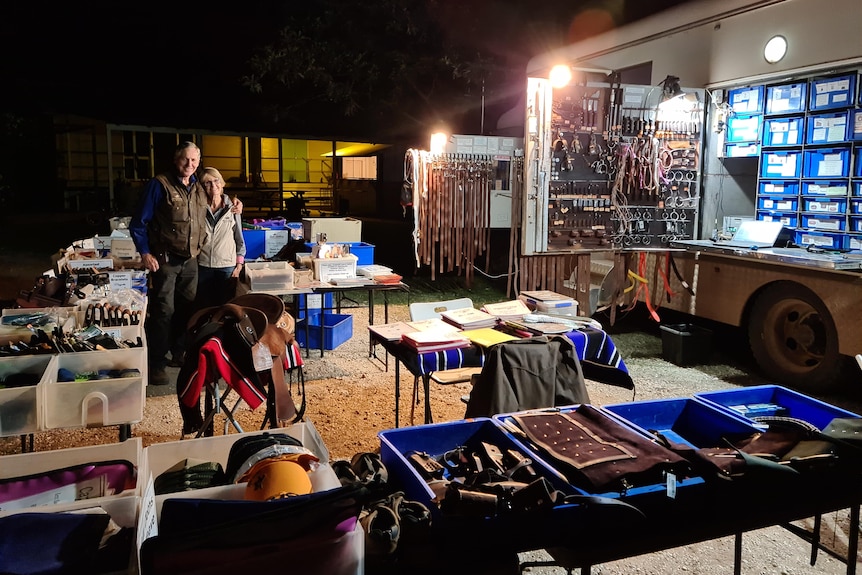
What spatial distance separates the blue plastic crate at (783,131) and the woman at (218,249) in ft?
20.0

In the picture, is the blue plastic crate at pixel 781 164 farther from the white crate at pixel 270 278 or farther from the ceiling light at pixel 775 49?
the white crate at pixel 270 278

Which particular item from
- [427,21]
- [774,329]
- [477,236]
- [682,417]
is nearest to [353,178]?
[427,21]

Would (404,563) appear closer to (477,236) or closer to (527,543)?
(527,543)

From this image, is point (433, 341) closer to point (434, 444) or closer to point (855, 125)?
point (434, 444)

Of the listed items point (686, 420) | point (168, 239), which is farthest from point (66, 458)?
point (168, 239)

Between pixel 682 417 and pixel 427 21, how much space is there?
1335 cm

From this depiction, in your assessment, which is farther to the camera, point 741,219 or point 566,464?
point 741,219

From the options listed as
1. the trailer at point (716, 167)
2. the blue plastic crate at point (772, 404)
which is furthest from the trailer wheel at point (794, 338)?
the blue plastic crate at point (772, 404)

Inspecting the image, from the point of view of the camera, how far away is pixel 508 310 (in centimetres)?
472

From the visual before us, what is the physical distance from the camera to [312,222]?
26.4ft

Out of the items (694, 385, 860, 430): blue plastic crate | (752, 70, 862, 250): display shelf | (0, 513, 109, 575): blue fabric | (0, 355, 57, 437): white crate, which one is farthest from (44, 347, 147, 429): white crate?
(752, 70, 862, 250): display shelf

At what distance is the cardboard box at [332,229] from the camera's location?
26.4 ft

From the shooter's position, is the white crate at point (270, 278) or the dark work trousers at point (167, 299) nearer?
the dark work trousers at point (167, 299)

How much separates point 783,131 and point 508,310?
5064mm
